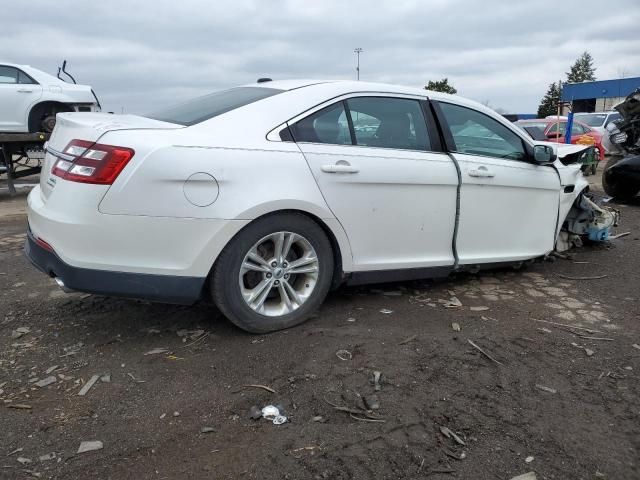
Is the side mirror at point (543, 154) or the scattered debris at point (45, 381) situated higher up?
the side mirror at point (543, 154)

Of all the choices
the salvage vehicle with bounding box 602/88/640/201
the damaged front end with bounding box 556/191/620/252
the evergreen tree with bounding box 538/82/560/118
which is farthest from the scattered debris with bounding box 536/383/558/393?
the evergreen tree with bounding box 538/82/560/118

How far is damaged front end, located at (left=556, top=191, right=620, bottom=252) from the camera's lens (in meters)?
5.45

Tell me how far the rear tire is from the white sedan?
207 inches

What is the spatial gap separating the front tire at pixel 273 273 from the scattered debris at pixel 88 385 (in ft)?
2.50

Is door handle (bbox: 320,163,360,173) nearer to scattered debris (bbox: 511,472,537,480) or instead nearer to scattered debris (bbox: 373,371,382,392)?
scattered debris (bbox: 373,371,382,392)

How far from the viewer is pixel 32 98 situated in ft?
35.3

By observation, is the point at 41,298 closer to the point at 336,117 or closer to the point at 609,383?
the point at 336,117

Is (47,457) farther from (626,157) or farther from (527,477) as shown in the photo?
(626,157)

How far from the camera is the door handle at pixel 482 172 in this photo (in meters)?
4.11

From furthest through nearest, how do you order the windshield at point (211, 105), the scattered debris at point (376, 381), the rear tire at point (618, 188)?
the rear tire at point (618, 188) < the windshield at point (211, 105) < the scattered debris at point (376, 381)

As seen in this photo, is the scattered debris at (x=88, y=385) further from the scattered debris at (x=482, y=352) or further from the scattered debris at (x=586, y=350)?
the scattered debris at (x=586, y=350)

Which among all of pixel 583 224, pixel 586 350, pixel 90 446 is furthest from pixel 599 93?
pixel 90 446

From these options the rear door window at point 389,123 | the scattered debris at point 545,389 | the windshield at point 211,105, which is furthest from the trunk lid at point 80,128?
the scattered debris at point 545,389

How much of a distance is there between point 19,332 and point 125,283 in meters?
1.10
